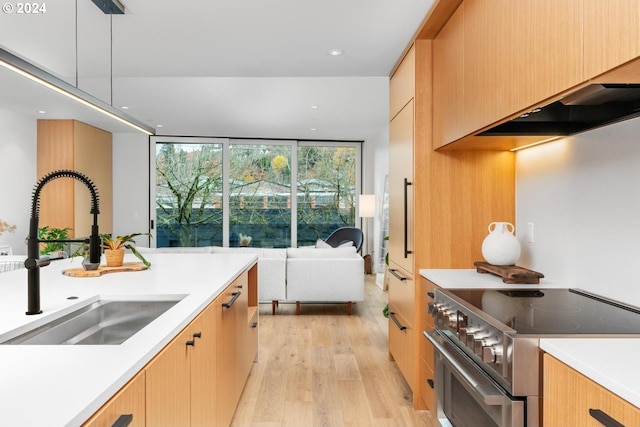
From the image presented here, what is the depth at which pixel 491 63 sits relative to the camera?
1.79 meters

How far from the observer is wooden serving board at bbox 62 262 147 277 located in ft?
6.82

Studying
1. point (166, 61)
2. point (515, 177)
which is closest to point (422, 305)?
point (515, 177)

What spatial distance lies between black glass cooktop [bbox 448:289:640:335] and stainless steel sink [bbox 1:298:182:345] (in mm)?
1257

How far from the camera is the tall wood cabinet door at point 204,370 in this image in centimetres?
153

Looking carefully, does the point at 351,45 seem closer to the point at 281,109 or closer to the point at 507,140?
the point at 507,140

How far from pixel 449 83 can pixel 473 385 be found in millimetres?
1538

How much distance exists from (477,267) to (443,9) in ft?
4.59

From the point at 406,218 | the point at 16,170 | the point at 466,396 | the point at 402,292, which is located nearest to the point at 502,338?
the point at 466,396

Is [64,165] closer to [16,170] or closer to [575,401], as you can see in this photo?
[16,170]

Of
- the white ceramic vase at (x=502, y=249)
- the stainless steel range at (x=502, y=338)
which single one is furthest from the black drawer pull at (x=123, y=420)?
the white ceramic vase at (x=502, y=249)

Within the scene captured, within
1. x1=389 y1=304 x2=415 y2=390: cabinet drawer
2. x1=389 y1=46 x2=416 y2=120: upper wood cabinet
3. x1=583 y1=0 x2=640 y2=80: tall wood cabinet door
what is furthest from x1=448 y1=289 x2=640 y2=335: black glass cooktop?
x1=389 y1=46 x2=416 y2=120: upper wood cabinet

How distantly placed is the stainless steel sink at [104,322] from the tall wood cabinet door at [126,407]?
1.83ft

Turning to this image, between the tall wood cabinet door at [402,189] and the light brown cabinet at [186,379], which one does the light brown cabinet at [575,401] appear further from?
the tall wood cabinet door at [402,189]

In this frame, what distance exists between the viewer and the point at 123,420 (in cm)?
87
